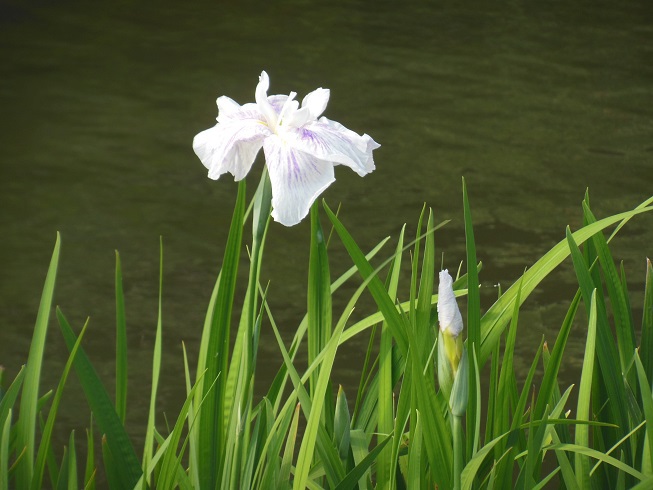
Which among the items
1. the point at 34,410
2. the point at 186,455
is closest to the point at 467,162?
the point at 186,455

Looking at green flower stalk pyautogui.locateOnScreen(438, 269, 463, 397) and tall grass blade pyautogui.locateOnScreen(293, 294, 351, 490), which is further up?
green flower stalk pyautogui.locateOnScreen(438, 269, 463, 397)

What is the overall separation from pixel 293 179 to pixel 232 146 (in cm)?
5

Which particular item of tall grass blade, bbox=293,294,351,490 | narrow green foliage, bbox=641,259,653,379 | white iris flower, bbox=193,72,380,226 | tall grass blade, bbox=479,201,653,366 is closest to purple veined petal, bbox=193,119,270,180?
white iris flower, bbox=193,72,380,226

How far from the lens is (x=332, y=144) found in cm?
56

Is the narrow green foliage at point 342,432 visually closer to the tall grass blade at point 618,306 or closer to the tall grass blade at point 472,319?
the tall grass blade at point 472,319

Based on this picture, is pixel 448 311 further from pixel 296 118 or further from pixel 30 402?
pixel 30 402

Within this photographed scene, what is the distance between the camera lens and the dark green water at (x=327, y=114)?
6.70 feet

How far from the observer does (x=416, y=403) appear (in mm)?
635

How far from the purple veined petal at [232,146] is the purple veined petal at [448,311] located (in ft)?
0.46

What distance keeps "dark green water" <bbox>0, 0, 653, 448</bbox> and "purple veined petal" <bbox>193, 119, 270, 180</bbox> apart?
112 centimetres

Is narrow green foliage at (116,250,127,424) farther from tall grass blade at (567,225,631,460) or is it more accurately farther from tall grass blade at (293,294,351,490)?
tall grass blade at (567,225,631,460)

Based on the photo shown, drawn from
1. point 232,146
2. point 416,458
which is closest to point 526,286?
point 416,458

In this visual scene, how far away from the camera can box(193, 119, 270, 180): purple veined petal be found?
0.58 meters

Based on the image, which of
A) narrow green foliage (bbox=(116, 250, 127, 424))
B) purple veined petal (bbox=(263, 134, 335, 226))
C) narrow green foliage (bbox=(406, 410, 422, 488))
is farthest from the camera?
narrow green foliage (bbox=(116, 250, 127, 424))
